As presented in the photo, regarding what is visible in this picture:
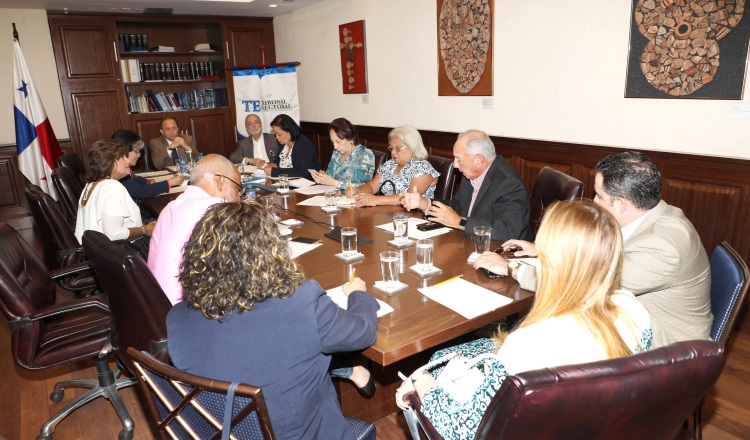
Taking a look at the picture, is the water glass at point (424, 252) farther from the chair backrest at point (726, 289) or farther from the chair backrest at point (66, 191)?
the chair backrest at point (66, 191)

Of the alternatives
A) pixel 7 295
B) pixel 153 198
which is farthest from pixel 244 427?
pixel 153 198

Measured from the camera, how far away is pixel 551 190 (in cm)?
251

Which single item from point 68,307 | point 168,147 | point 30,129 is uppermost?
point 30,129

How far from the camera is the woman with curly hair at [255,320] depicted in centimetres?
120

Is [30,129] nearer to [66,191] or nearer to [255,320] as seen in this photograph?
[66,191]

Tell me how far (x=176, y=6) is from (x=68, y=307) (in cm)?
510

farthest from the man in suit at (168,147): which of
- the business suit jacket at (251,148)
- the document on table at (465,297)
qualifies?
the document on table at (465,297)

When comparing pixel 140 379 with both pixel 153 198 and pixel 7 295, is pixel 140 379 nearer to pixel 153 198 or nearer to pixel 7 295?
pixel 7 295

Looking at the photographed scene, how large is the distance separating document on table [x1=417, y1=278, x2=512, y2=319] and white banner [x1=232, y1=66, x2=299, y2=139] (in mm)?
5120

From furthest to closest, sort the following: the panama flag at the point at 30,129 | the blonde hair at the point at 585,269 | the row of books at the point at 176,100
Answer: the row of books at the point at 176,100, the panama flag at the point at 30,129, the blonde hair at the point at 585,269

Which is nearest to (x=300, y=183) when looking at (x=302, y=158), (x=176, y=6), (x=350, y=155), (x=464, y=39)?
(x=350, y=155)

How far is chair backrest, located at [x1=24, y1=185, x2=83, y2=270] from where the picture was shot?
270 centimetres

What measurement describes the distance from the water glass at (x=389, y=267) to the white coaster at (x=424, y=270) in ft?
0.40

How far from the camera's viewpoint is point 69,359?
2.10 metres
